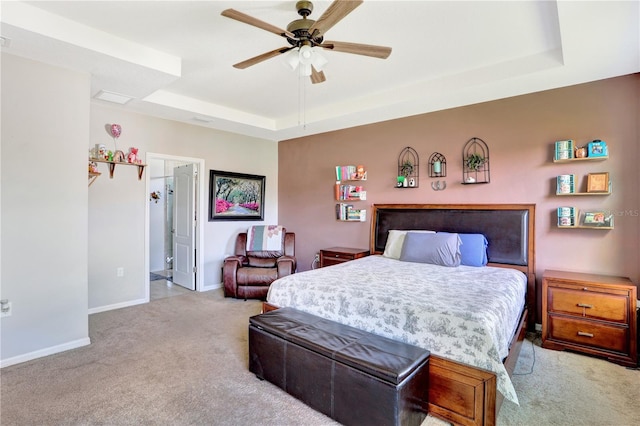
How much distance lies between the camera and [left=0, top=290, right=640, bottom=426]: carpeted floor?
6.81 feet

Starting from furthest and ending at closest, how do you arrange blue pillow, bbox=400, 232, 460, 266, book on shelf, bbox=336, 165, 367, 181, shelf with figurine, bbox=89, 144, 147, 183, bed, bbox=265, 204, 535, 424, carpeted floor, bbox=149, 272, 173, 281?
carpeted floor, bbox=149, 272, 173, 281 → book on shelf, bbox=336, 165, 367, 181 → shelf with figurine, bbox=89, 144, 147, 183 → blue pillow, bbox=400, 232, 460, 266 → bed, bbox=265, 204, 535, 424

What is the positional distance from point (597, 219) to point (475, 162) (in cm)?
131

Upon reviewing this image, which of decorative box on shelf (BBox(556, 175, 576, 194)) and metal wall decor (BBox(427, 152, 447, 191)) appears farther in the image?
metal wall decor (BBox(427, 152, 447, 191))

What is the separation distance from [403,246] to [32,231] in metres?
3.72

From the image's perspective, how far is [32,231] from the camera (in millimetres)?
2842

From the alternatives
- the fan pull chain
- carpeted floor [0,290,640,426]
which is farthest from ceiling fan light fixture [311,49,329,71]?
carpeted floor [0,290,640,426]

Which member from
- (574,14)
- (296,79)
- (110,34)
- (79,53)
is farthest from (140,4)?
(574,14)

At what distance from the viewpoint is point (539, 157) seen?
353 cm

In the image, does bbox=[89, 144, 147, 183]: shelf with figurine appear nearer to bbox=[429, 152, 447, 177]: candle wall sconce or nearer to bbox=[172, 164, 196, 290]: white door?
bbox=[172, 164, 196, 290]: white door

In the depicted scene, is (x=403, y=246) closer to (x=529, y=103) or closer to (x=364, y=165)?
(x=364, y=165)

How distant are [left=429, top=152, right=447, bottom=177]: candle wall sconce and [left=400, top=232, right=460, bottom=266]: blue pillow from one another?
0.90m

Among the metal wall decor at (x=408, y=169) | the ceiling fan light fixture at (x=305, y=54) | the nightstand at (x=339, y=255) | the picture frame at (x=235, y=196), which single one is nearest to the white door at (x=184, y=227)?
the picture frame at (x=235, y=196)

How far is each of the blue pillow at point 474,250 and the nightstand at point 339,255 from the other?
57.3 inches

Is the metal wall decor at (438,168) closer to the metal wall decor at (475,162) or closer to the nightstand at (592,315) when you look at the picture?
the metal wall decor at (475,162)
